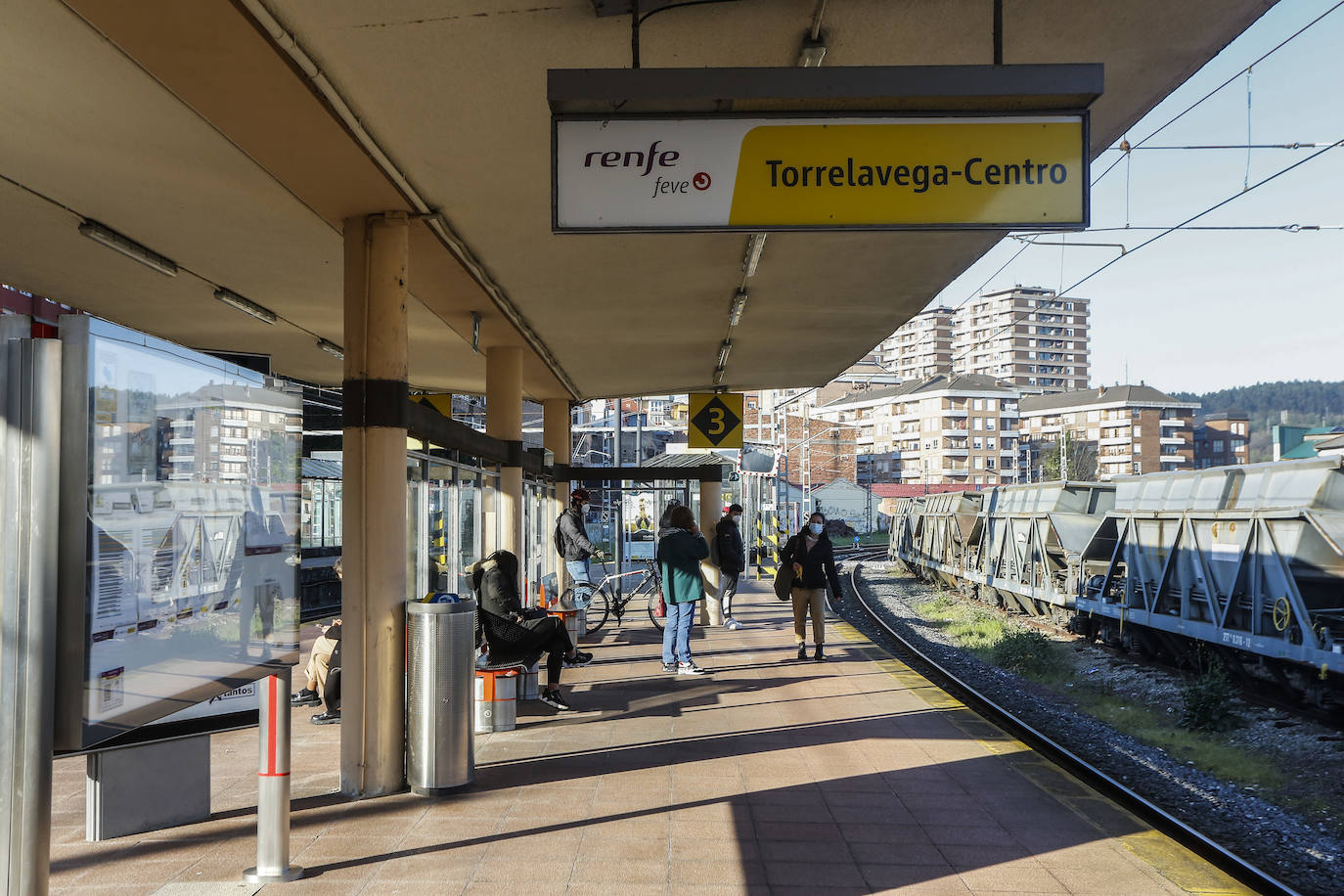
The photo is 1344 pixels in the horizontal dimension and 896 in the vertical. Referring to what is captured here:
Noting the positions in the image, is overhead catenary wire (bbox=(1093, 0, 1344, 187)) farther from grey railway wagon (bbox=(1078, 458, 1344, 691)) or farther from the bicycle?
the bicycle

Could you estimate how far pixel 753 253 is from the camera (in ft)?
26.7

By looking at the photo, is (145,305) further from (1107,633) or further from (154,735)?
(1107,633)

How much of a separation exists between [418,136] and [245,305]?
5.33 meters

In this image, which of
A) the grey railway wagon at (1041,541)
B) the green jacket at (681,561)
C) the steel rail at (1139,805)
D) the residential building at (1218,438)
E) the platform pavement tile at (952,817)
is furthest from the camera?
the residential building at (1218,438)

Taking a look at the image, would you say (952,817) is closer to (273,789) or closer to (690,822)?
(690,822)

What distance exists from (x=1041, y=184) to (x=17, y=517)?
364 centimetres

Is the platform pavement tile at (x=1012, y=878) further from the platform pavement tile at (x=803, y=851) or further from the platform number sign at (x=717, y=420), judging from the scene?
the platform number sign at (x=717, y=420)

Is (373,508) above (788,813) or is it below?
above

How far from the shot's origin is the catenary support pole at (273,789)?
4844mm

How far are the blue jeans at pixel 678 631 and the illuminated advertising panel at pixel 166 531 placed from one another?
238 inches

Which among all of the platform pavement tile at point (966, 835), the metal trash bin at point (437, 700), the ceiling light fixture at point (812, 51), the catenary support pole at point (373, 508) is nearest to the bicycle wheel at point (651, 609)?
the metal trash bin at point (437, 700)

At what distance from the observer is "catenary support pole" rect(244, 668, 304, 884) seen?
484 cm

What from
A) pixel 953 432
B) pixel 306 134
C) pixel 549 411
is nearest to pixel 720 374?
pixel 549 411

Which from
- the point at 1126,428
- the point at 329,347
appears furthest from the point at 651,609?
the point at 1126,428
